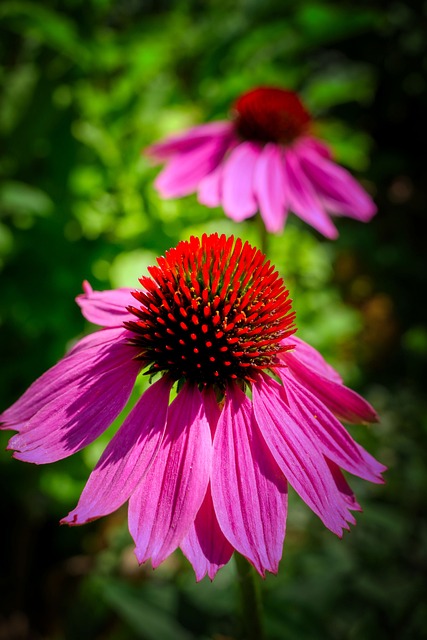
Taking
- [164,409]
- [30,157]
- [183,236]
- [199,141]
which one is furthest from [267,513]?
[30,157]

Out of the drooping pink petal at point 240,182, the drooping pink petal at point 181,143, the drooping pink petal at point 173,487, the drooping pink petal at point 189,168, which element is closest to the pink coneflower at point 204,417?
the drooping pink petal at point 173,487

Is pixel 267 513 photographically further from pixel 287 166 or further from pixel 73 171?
pixel 73 171

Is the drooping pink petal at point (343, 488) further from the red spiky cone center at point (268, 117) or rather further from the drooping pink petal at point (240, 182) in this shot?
the red spiky cone center at point (268, 117)

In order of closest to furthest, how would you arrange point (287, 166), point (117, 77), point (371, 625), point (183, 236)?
point (371, 625)
point (287, 166)
point (183, 236)
point (117, 77)

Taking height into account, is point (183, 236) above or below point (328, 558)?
above

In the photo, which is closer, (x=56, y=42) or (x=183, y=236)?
(x=56, y=42)

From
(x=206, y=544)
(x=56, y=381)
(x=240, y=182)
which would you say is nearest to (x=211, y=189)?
(x=240, y=182)

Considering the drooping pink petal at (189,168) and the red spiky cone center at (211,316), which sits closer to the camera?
the red spiky cone center at (211,316)
